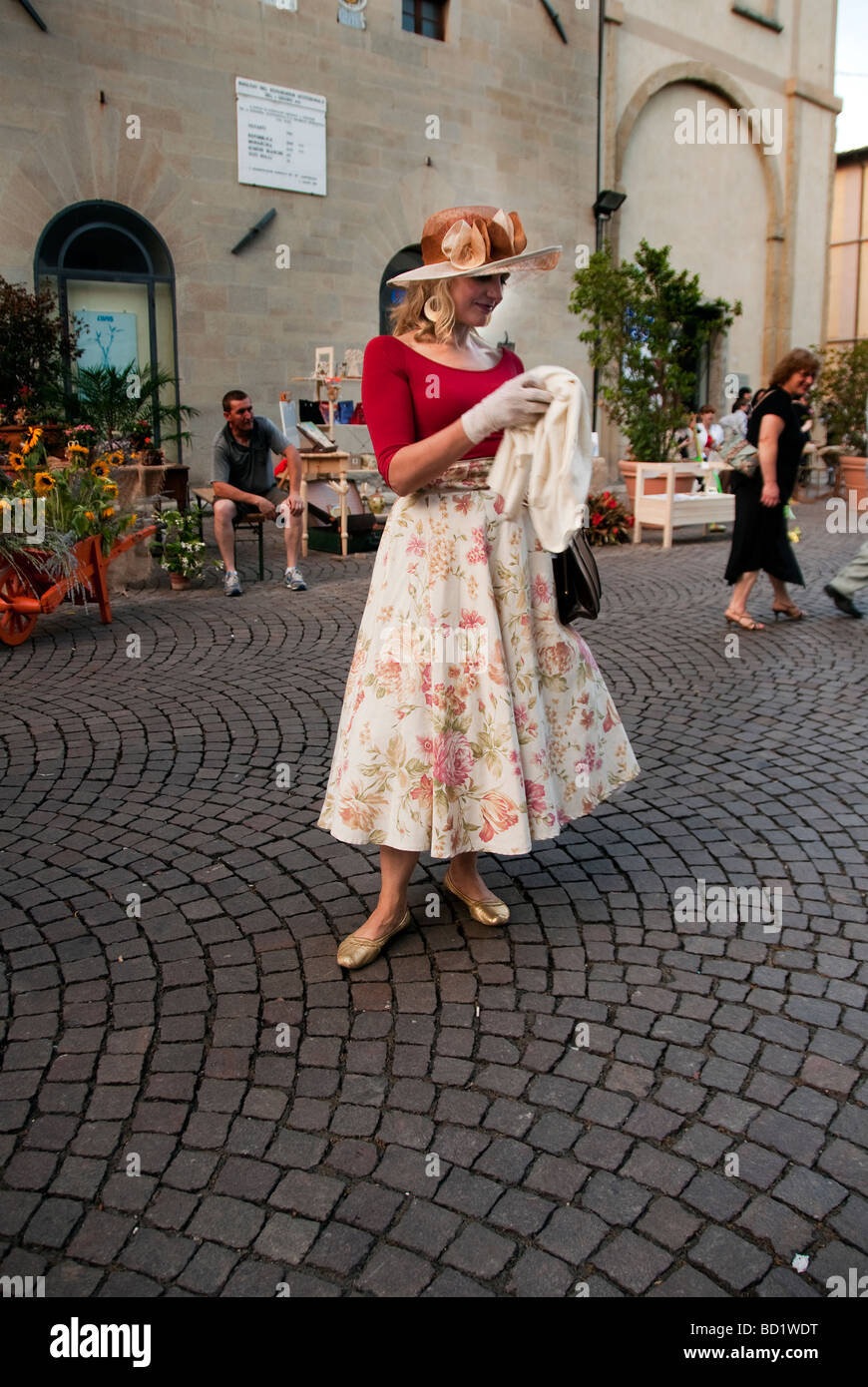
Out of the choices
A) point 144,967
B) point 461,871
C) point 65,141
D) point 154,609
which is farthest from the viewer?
point 65,141

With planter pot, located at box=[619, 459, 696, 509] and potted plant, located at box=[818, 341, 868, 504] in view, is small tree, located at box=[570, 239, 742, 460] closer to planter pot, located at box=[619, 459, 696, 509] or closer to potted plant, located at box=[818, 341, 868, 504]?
planter pot, located at box=[619, 459, 696, 509]

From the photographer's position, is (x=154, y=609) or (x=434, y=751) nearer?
(x=434, y=751)

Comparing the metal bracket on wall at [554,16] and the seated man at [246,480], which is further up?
the metal bracket on wall at [554,16]

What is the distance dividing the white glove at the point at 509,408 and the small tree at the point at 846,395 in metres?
19.3

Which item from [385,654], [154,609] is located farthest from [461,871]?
[154,609]

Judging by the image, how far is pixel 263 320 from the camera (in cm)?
1384

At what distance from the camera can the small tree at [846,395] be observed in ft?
66.7

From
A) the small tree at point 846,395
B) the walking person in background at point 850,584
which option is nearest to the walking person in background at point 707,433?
the small tree at point 846,395

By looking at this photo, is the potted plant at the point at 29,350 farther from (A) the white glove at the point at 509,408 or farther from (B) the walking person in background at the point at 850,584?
(A) the white glove at the point at 509,408

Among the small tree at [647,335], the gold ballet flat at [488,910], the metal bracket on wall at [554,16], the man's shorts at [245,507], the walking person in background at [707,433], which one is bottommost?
the gold ballet flat at [488,910]

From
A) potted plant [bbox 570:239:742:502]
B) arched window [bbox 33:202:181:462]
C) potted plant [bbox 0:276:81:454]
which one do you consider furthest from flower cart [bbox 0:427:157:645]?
potted plant [bbox 570:239:742:502]

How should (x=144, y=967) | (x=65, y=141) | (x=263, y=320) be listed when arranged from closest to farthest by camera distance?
(x=144, y=967) → (x=65, y=141) → (x=263, y=320)

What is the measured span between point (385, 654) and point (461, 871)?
840mm
